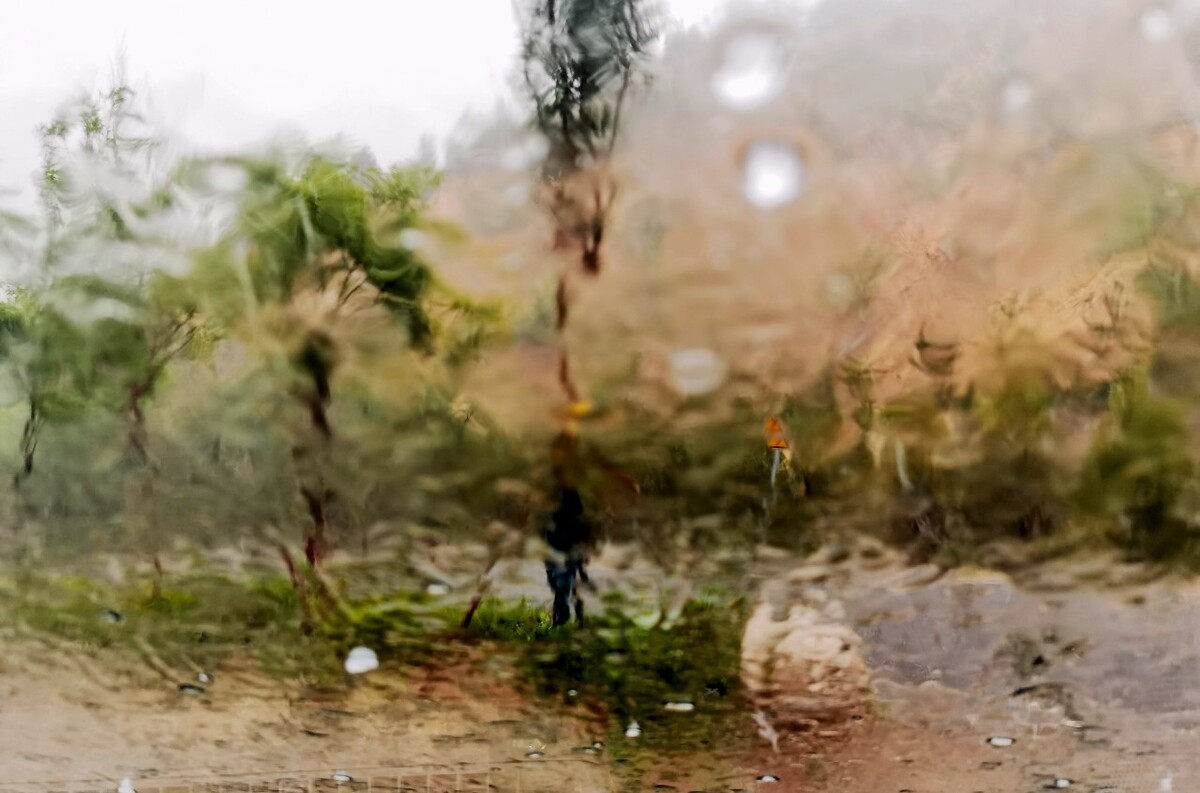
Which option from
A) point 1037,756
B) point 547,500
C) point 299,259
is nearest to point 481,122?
point 299,259

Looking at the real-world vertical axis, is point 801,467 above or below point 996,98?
below

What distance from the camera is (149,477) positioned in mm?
588

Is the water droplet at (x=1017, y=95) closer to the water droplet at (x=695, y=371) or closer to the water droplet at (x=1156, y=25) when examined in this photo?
the water droplet at (x=1156, y=25)

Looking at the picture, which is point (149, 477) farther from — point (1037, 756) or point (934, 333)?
point (1037, 756)

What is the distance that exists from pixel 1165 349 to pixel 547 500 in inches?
18.0

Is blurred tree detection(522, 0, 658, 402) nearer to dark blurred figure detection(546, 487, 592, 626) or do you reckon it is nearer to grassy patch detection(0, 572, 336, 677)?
dark blurred figure detection(546, 487, 592, 626)

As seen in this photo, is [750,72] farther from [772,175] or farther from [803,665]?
[803,665]

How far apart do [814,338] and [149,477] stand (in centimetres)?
50

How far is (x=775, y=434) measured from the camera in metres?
0.57

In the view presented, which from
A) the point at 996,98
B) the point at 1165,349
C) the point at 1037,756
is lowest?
the point at 1037,756

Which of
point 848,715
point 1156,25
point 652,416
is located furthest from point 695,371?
point 1156,25

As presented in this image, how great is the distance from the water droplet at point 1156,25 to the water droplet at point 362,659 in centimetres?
73

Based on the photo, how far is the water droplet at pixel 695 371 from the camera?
0.57 metres

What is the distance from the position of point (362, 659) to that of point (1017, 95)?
0.63 meters
